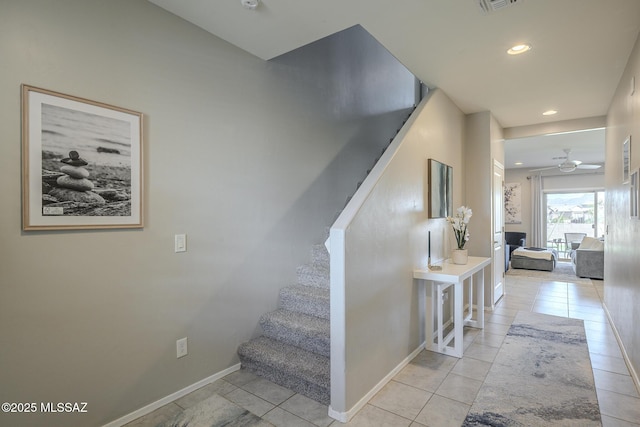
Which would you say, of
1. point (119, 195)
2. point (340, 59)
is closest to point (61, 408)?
point (119, 195)

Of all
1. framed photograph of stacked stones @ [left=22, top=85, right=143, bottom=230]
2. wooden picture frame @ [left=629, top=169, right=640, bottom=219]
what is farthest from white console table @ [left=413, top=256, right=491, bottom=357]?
framed photograph of stacked stones @ [left=22, top=85, right=143, bottom=230]

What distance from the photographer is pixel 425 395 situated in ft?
7.74

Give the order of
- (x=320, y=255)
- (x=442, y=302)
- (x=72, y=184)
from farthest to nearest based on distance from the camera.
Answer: (x=320, y=255) < (x=442, y=302) < (x=72, y=184)

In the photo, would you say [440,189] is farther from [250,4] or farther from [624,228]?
[250,4]

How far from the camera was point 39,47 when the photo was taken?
168 centimetres

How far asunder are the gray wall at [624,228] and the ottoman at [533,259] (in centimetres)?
348

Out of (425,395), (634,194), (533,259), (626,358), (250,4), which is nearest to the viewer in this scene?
(250,4)

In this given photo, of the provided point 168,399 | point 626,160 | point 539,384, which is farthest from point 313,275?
point 626,160

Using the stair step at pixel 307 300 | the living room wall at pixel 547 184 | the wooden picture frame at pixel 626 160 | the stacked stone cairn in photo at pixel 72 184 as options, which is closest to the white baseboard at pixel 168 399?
the stair step at pixel 307 300

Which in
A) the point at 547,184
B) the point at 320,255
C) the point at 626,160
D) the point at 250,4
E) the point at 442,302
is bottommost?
the point at 442,302

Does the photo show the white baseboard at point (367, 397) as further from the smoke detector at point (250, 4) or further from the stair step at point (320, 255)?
the smoke detector at point (250, 4)

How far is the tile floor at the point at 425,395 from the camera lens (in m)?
2.09

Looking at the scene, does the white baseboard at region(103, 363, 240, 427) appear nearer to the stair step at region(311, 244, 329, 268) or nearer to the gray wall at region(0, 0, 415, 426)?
the gray wall at region(0, 0, 415, 426)

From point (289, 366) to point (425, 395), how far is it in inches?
38.1
